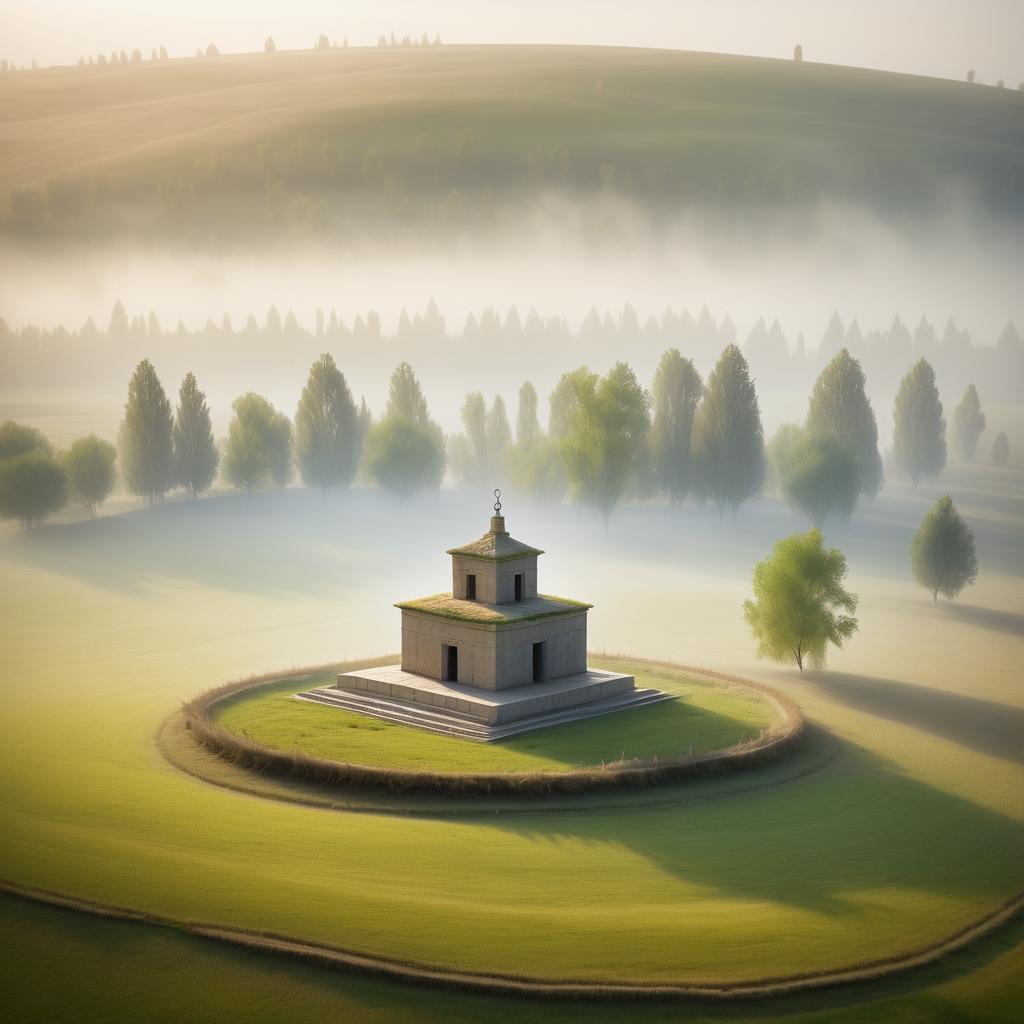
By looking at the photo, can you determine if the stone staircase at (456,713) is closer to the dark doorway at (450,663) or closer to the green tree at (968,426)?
the dark doorway at (450,663)

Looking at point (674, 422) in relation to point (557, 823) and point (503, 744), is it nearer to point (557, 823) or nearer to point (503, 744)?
point (503, 744)

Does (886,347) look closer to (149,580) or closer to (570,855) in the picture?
(149,580)

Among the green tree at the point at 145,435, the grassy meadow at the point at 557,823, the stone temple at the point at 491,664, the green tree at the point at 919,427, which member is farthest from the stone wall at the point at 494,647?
the green tree at the point at 919,427

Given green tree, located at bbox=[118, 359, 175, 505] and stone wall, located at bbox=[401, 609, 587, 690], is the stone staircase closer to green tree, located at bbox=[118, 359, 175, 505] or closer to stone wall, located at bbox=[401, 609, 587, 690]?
stone wall, located at bbox=[401, 609, 587, 690]

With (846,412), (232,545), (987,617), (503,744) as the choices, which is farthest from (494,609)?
(846,412)

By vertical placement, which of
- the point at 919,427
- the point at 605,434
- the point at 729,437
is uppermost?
the point at 919,427

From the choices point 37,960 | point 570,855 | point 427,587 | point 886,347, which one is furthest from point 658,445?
point 886,347

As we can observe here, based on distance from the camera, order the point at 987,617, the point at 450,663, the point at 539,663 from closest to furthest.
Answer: the point at 450,663, the point at 539,663, the point at 987,617

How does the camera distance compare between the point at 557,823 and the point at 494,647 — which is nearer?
the point at 557,823
